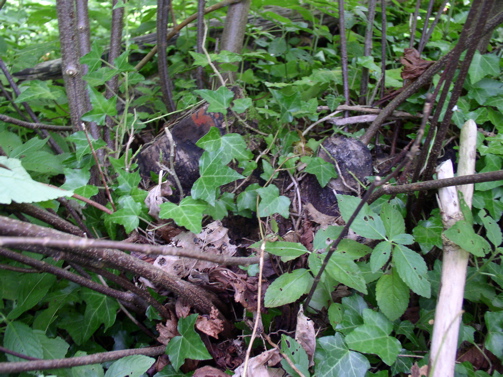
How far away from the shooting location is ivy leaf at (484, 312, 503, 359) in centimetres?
123

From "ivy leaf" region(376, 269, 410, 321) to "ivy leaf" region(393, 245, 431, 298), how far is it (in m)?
0.07

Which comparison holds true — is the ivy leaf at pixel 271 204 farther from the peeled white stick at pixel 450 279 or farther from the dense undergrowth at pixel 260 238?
the peeled white stick at pixel 450 279

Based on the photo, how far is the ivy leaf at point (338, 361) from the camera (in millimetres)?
1175

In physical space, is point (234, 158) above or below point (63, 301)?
above

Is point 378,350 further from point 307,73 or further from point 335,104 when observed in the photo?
point 307,73

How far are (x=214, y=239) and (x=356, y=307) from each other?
0.62 meters

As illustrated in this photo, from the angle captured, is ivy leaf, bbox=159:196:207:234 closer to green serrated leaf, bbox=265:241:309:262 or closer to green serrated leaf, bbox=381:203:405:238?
green serrated leaf, bbox=265:241:309:262

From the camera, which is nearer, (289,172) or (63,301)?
(63,301)

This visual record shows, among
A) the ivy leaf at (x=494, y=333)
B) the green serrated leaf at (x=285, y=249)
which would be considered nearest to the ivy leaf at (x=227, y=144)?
the green serrated leaf at (x=285, y=249)

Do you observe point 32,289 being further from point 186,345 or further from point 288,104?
point 288,104

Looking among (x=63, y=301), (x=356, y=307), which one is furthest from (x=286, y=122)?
(x=63, y=301)


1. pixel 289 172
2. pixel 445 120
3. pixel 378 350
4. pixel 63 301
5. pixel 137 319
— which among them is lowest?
pixel 137 319

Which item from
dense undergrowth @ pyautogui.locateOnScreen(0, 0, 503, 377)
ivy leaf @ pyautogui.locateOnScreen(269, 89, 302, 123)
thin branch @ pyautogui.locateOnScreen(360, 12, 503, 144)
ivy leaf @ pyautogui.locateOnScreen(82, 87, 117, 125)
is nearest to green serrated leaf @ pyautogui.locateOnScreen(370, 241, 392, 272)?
dense undergrowth @ pyautogui.locateOnScreen(0, 0, 503, 377)

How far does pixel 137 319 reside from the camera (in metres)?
1.49
